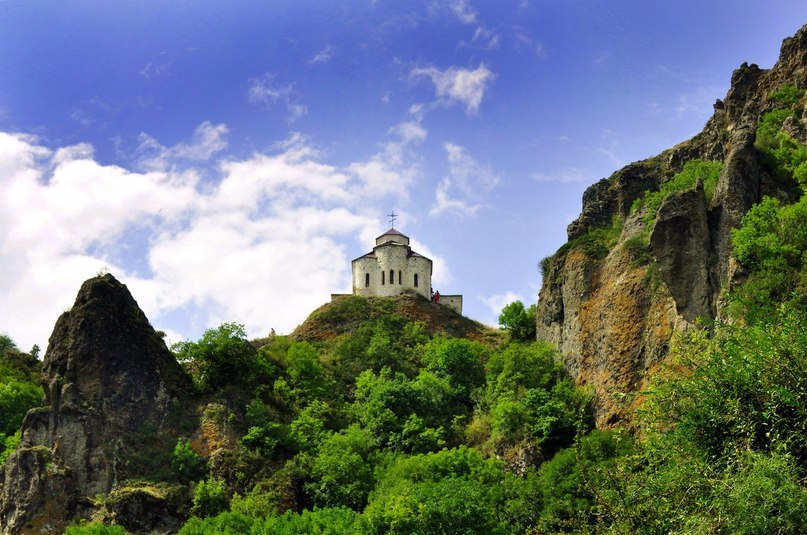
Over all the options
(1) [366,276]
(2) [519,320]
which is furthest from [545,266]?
(1) [366,276]

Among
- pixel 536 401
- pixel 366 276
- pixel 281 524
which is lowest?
pixel 281 524

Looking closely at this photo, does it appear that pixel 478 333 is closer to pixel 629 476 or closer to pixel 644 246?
pixel 644 246

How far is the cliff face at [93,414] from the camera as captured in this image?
54.9 metres

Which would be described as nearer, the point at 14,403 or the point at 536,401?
the point at 536,401

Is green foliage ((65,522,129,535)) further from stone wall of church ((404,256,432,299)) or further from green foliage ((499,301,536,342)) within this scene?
stone wall of church ((404,256,432,299))

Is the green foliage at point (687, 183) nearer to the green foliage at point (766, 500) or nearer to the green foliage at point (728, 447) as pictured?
the green foliage at point (728, 447)

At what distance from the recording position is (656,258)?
5319cm

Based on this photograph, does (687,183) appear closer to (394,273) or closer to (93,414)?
(93,414)

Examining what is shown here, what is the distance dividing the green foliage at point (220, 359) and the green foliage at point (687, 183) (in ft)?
100

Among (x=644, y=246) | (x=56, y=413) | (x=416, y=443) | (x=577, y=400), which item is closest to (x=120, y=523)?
(x=56, y=413)

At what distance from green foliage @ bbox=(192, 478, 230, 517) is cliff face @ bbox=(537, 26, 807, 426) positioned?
23.8 m

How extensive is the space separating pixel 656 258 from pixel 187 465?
32.0m

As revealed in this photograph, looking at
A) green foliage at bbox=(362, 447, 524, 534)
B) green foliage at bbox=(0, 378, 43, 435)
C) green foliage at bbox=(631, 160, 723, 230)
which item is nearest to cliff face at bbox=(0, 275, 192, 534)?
green foliage at bbox=(0, 378, 43, 435)

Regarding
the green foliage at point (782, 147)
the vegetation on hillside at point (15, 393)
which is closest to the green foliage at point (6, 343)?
the vegetation on hillside at point (15, 393)
